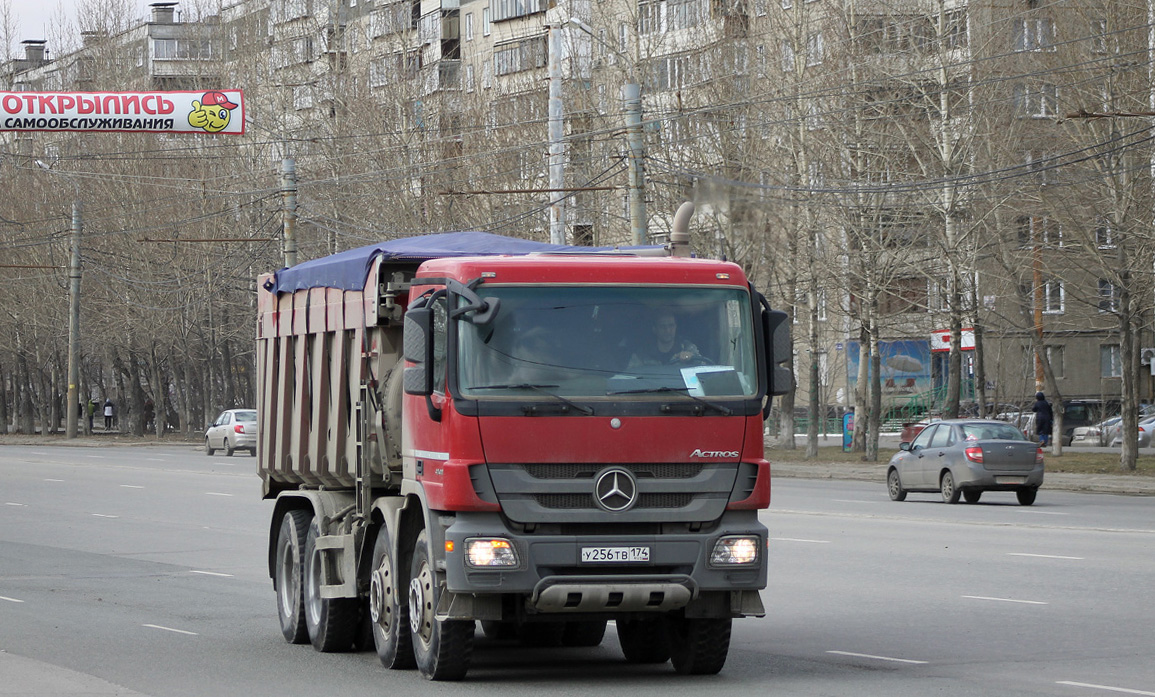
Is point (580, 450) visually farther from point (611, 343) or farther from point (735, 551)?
point (735, 551)

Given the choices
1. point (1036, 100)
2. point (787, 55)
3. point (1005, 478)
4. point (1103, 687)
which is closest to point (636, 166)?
point (1005, 478)

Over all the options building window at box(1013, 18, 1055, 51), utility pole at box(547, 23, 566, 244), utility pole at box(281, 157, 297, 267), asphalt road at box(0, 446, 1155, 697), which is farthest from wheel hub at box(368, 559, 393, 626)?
building window at box(1013, 18, 1055, 51)

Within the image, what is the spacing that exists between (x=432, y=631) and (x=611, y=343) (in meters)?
2.05

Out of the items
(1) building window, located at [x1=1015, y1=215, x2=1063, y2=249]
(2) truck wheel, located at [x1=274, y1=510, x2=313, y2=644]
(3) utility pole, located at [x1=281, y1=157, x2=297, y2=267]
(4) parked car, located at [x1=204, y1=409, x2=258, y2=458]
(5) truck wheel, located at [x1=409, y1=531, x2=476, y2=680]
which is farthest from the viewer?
(4) parked car, located at [x1=204, y1=409, x2=258, y2=458]

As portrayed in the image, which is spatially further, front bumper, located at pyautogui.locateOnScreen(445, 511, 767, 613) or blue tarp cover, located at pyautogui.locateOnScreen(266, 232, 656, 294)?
blue tarp cover, located at pyautogui.locateOnScreen(266, 232, 656, 294)

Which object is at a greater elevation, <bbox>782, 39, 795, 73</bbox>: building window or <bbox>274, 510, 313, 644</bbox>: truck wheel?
<bbox>782, 39, 795, 73</bbox>: building window

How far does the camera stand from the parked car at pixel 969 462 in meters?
27.5

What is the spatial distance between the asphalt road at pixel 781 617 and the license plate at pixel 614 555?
32.2 inches

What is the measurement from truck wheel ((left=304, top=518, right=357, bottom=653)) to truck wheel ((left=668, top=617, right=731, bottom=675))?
269 centimetres

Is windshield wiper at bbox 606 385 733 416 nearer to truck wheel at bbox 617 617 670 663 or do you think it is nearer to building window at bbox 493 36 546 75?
truck wheel at bbox 617 617 670 663

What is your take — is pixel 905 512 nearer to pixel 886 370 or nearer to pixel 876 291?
pixel 876 291

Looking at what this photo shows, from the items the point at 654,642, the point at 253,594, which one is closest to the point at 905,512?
the point at 253,594

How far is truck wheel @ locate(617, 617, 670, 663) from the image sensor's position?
11131 mm

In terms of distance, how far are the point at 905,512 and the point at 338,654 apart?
49.5 ft
